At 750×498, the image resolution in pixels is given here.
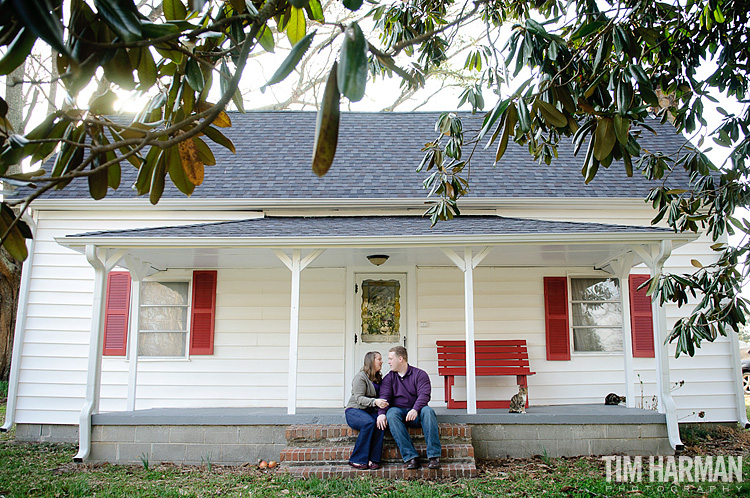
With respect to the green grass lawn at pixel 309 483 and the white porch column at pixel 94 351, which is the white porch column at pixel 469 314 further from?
the white porch column at pixel 94 351

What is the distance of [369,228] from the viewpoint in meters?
7.57

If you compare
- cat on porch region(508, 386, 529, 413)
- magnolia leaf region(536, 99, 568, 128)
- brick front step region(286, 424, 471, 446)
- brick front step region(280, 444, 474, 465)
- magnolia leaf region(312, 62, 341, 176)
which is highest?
magnolia leaf region(536, 99, 568, 128)

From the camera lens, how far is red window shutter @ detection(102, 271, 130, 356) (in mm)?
8539

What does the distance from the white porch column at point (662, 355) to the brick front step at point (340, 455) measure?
231 centimetres

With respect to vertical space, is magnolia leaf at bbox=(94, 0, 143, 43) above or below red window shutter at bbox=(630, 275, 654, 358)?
above

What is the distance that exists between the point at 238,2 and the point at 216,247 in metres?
4.69

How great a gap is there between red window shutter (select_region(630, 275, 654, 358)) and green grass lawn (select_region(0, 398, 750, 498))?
7.09ft

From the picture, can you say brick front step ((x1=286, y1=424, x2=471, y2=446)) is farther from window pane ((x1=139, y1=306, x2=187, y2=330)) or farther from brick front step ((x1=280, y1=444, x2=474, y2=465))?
window pane ((x1=139, y1=306, x2=187, y2=330))

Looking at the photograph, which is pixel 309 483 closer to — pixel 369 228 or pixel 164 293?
pixel 369 228

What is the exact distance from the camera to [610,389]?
849cm

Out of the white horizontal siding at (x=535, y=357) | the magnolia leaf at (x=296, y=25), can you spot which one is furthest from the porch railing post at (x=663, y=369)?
the magnolia leaf at (x=296, y=25)

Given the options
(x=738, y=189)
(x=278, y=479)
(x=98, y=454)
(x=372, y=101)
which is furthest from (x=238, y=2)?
(x=372, y=101)

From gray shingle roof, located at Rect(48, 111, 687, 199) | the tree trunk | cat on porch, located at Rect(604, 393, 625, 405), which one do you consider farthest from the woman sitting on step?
the tree trunk

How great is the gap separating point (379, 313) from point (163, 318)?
326 centimetres
